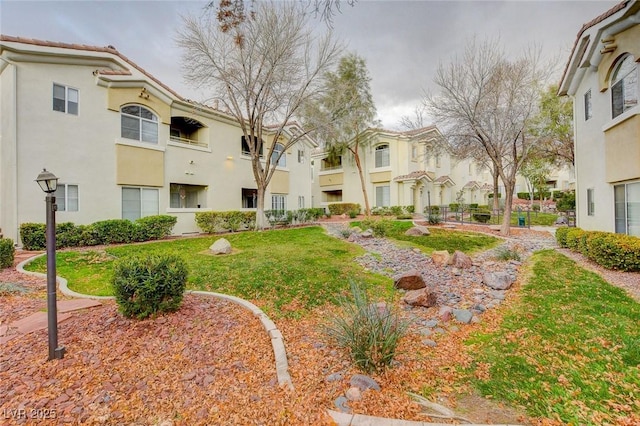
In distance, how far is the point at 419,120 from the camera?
16594mm

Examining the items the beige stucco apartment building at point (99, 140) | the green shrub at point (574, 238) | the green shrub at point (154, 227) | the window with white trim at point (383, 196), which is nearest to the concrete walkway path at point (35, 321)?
the green shrub at point (154, 227)

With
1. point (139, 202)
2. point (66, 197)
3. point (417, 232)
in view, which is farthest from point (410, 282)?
point (66, 197)

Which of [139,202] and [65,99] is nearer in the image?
[65,99]

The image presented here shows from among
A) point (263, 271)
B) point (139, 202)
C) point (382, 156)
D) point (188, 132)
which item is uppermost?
point (382, 156)

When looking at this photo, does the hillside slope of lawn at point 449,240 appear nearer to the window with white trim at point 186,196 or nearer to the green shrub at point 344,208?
the window with white trim at point 186,196

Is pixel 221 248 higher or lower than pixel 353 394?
higher

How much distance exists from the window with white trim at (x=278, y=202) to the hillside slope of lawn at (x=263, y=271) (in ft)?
31.1

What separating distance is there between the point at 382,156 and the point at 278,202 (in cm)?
1208

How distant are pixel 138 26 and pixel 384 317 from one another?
11.4 metres

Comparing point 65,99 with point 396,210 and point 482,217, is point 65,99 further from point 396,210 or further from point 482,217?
point 482,217

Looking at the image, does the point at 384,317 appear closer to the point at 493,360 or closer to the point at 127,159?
the point at 493,360

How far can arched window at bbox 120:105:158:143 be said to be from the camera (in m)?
13.4

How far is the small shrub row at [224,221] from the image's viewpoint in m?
15.2

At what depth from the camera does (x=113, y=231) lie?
11.7 meters
